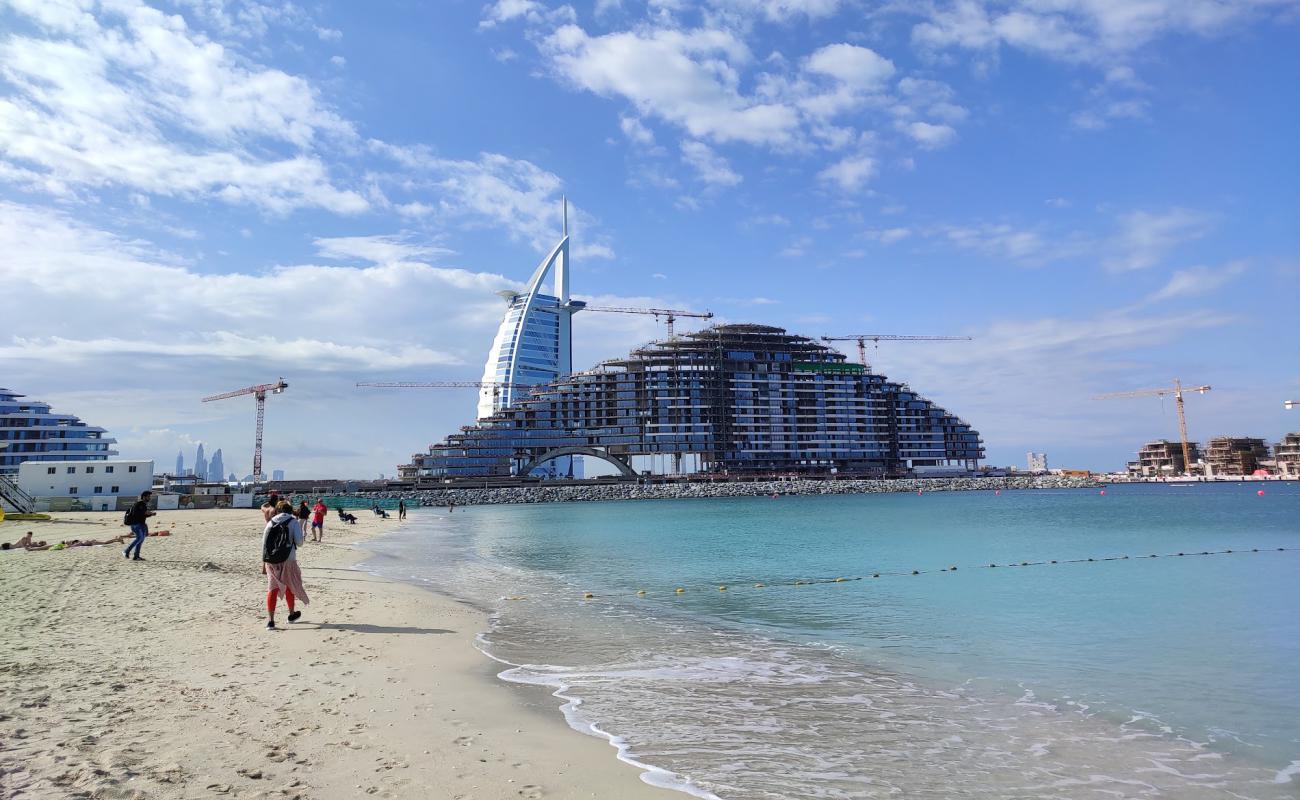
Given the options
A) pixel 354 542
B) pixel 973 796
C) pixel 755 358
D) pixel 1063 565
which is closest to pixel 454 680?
pixel 973 796

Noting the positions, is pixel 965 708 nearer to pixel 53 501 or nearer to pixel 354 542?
pixel 354 542

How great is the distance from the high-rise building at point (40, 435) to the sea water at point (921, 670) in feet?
386

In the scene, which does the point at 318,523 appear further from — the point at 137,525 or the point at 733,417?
the point at 733,417

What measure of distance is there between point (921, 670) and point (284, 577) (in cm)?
1075

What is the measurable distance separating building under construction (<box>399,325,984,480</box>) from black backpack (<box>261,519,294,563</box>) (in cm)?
14171

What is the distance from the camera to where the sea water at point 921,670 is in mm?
6406

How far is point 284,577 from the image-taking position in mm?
11781

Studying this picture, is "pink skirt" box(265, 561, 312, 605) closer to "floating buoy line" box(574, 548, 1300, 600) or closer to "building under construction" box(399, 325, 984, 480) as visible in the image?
"floating buoy line" box(574, 548, 1300, 600)

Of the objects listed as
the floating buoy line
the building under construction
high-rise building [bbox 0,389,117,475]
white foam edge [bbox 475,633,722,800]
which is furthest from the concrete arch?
white foam edge [bbox 475,633,722,800]

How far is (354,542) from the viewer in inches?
1421

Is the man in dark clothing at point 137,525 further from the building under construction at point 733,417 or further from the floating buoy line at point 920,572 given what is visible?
the building under construction at point 733,417

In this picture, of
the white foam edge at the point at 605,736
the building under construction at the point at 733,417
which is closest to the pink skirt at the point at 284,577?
the white foam edge at the point at 605,736

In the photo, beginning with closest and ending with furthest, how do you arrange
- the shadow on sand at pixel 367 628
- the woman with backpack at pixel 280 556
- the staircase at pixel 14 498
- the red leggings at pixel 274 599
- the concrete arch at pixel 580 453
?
the red leggings at pixel 274 599
the woman with backpack at pixel 280 556
the shadow on sand at pixel 367 628
the staircase at pixel 14 498
the concrete arch at pixel 580 453

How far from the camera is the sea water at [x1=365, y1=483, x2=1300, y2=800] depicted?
21.0 ft
